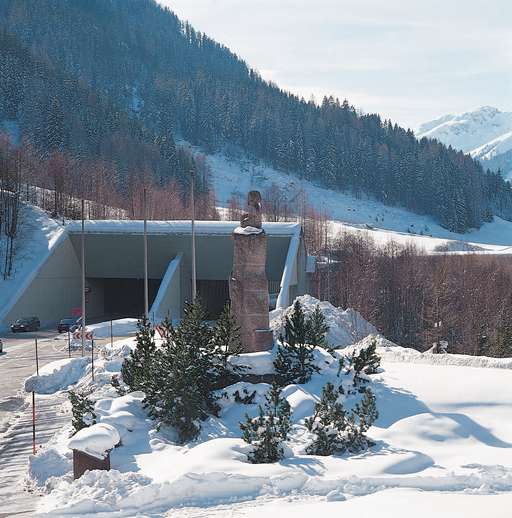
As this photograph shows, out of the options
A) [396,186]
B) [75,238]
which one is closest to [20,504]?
[75,238]

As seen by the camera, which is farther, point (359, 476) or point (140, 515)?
point (359, 476)

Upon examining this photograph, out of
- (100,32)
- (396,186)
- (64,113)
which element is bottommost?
(396,186)

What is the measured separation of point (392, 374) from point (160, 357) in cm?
567

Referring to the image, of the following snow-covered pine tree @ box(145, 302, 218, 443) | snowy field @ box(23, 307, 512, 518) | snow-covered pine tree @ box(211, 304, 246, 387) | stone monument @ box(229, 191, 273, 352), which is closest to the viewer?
snowy field @ box(23, 307, 512, 518)

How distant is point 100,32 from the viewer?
18988cm

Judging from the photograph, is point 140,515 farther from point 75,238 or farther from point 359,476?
point 75,238

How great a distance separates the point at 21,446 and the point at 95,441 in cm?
414

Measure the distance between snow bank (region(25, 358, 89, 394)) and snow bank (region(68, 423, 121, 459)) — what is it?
10098mm

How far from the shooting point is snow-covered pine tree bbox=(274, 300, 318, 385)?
16.8 meters

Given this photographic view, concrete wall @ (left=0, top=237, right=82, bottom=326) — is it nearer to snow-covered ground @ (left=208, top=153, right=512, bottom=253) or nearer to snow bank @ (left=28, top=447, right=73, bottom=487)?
snow bank @ (left=28, top=447, right=73, bottom=487)

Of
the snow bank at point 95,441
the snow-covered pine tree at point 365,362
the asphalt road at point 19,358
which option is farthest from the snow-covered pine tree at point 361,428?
the asphalt road at point 19,358

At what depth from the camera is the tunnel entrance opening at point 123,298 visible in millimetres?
51969

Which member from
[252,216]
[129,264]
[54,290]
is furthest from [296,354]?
[54,290]

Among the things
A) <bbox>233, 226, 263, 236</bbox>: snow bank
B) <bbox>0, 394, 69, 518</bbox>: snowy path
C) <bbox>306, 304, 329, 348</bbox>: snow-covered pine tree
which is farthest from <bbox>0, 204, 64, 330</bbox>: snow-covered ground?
<bbox>233, 226, 263, 236</bbox>: snow bank
